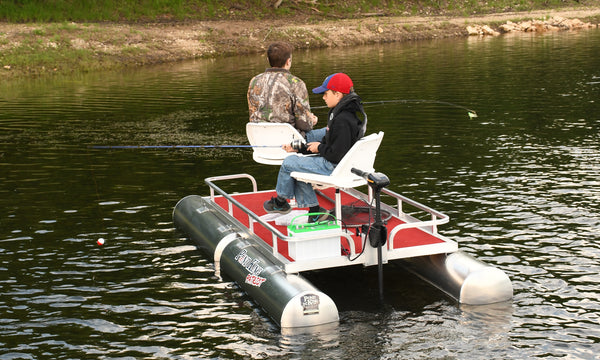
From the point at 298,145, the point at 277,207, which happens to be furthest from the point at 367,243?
the point at 277,207

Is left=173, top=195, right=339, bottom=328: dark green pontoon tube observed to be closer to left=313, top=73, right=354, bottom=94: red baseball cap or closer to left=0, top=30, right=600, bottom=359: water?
left=0, top=30, right=600, bottom=359: water

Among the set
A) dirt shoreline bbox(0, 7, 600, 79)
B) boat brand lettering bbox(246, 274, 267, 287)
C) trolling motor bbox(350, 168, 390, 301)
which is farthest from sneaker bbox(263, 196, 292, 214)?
dirt shoreline bbox(0, 7, 600, 79)

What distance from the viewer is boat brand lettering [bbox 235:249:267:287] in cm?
794

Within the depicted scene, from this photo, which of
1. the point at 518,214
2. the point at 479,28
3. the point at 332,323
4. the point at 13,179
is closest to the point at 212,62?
the point at 479,28

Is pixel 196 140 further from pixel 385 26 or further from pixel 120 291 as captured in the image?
pixel 385 26

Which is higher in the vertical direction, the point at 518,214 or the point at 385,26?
the point at 385,26

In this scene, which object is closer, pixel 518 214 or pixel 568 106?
pixel 518 214

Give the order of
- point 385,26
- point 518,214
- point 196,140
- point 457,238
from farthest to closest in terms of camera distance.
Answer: point 385,26 < point 196,140 < point 518,214 < point 457,238

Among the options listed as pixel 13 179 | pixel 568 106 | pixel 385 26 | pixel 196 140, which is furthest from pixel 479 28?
pixel 13 179

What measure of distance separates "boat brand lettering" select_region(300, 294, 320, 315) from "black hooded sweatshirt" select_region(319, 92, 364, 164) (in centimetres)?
161

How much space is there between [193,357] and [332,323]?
4.41ft

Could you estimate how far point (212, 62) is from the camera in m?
36.9

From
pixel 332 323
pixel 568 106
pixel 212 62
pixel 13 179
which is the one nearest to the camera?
pixel 332 323

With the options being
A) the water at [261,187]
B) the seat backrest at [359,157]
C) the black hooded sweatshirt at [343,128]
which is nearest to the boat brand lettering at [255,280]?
the water at [261,187]
